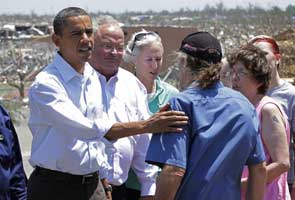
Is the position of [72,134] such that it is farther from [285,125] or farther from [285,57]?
[285,57]

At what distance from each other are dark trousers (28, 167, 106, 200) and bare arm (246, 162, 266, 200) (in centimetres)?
82

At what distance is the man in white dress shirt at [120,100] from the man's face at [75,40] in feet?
1.89

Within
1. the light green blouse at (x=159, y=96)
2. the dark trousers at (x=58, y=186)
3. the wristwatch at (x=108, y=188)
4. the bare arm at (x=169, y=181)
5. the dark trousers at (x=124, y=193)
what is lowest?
the dark trousers at (x=124, y=193)

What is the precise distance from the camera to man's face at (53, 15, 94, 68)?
3.41 meters

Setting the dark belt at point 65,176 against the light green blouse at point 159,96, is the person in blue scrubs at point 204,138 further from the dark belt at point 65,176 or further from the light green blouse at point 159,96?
the light green blouse at point 159,96

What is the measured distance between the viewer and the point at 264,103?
3715mm

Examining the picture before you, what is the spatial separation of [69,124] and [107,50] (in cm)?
95

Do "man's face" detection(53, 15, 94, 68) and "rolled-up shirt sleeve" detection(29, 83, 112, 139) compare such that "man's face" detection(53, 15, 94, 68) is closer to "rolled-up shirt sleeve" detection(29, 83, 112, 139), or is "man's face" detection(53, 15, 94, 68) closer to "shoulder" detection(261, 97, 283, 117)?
"rolled-up shirt sleeve" detection(29, 83, 112, 139)

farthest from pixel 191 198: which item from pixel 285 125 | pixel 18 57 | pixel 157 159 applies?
pixel 18 57

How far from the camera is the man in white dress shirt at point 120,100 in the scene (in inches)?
157

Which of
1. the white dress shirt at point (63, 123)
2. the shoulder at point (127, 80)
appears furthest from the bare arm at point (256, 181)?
the shoulder at point (127, 80)

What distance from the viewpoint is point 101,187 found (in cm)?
362

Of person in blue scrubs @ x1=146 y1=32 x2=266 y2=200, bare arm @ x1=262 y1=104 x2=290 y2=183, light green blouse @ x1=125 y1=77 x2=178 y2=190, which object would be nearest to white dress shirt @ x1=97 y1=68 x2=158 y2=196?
light green blouse @ x1=125 y1=77 x2=178 y2=190

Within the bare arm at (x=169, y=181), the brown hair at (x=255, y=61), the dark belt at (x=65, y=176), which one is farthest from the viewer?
the brown hair at (x=255, y=61)
